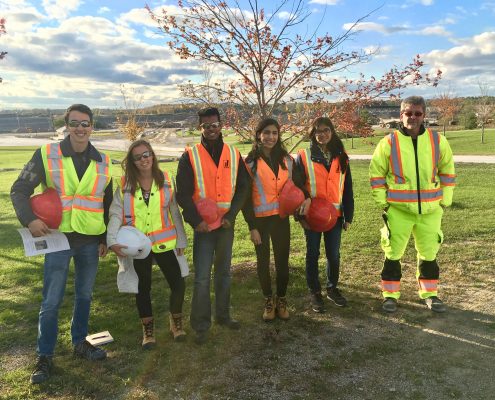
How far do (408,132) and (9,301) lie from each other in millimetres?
5658

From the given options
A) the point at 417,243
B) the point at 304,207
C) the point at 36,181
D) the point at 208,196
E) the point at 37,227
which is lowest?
the point at 417,243

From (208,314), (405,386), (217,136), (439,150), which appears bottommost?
(405,386)

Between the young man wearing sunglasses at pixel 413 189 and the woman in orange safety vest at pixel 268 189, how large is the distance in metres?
1.09

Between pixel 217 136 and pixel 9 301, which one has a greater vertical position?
pixel 217 136

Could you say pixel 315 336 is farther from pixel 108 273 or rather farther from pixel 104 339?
pixel 108 273

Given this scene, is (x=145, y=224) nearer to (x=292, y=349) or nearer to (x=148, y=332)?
(x=148, y=332)

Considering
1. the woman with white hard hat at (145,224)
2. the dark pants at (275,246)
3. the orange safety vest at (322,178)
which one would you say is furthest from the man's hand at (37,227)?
the orange safety vest at (322,178)

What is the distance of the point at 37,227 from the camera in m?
3.53

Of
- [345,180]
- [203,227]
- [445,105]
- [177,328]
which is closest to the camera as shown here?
[203,227]

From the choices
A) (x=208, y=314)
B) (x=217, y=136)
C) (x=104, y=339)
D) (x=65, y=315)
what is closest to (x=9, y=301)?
(x=65, y=315)

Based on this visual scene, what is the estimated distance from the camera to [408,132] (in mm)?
4715

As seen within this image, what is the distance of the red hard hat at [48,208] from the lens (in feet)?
11.7

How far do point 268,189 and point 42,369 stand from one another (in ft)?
8.94

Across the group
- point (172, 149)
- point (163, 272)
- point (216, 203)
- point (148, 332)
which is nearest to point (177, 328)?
point (148, 332)
